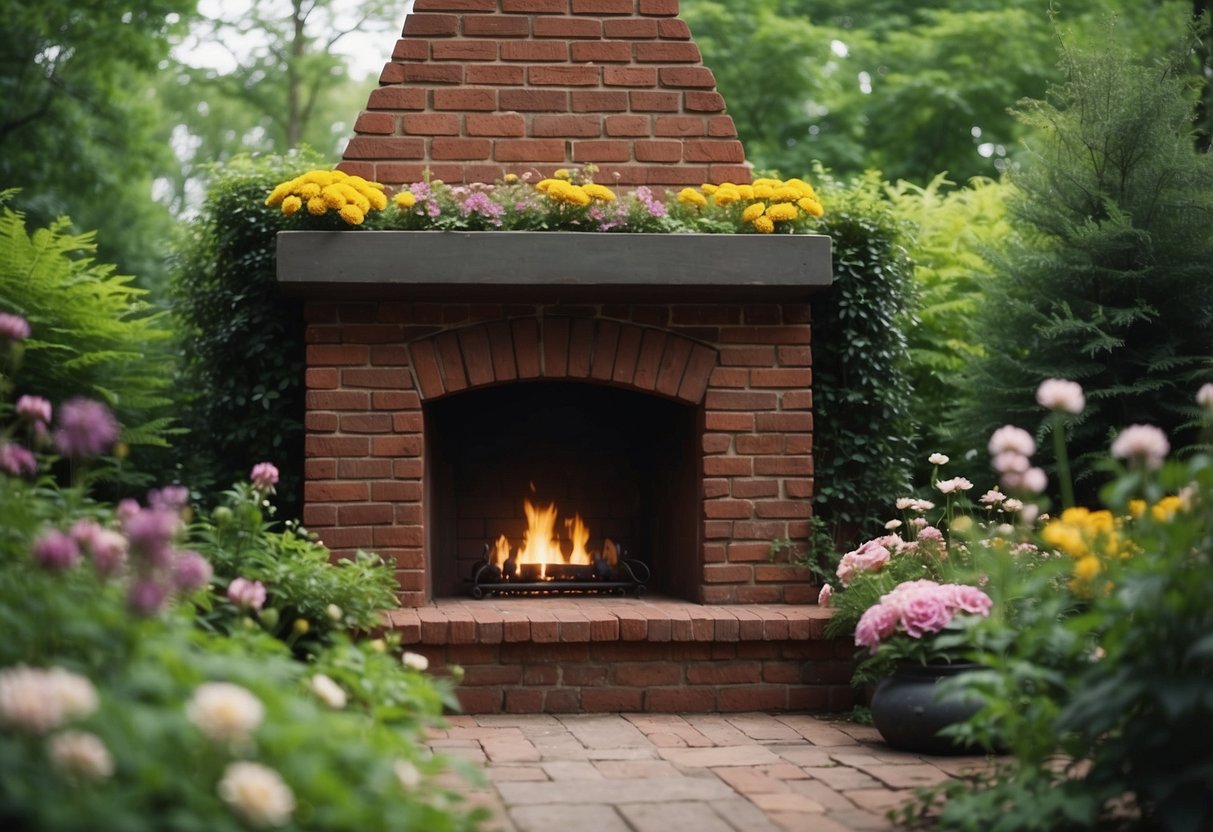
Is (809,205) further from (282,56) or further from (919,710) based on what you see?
(282,56)

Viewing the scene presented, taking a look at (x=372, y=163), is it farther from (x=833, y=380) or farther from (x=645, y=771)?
Answer: (x=645, y=771)

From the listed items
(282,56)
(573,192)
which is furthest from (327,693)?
(282,56)

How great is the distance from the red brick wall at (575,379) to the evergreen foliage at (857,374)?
342 millimetres

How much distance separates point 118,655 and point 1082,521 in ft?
7.82

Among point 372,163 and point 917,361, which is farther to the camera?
point 917,361

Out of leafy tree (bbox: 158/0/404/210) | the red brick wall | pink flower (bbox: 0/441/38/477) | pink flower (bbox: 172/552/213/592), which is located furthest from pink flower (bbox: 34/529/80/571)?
leafy tree (bbox: 158/0/404/210)

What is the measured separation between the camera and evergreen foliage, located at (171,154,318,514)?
613 cm

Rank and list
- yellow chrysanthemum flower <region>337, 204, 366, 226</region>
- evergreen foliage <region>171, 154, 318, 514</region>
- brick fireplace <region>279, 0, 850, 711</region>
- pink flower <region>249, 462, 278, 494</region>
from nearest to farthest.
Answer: pink flower <region>249, 462, 278, 494</region>
yellow chrysanthemum flower <region>337, 204, 366, 226</region>
brick fireplace <region>279, 0, 850, 711</region>
evergreen foliage <region>171, 154, 318, 514</region>

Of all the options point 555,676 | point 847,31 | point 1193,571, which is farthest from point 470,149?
point 847,31

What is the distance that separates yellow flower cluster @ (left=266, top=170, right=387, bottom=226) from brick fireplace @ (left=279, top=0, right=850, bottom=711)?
0.11m

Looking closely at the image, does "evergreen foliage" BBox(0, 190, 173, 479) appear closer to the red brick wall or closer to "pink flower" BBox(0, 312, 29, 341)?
→ the red brick wall

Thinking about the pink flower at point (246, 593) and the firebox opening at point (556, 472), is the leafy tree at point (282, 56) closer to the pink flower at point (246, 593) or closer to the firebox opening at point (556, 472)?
the firebox opening at point (556, 472)

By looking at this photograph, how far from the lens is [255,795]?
6.48 ft

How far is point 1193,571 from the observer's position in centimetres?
288
